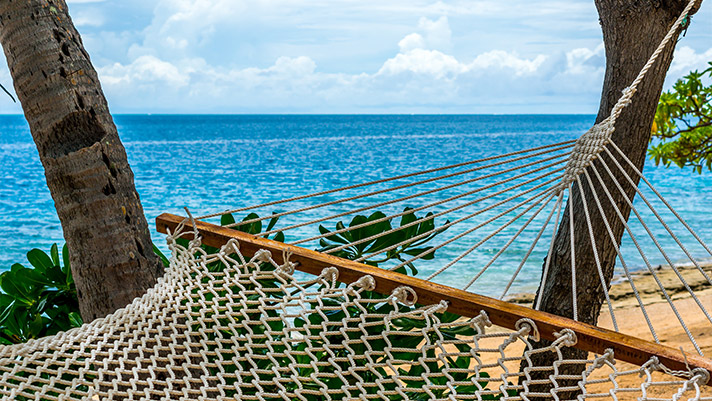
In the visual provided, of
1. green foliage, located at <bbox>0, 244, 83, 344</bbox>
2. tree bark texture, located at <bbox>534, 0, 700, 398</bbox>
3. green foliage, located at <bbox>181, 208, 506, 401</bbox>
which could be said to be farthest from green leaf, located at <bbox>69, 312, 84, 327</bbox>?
tree bark texture, located at <bbox>534, 0, 700, 398</bbox>

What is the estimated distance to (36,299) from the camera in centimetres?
185

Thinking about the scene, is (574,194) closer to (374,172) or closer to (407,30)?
(374,172)

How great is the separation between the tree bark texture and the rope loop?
22.3 inches

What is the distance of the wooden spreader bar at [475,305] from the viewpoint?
106 cm

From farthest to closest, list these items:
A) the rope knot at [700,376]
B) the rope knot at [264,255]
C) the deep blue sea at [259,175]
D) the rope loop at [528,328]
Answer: the deep blue sea at [259,175]
the rope knot at [264,255]
the rope loop at [528,328]
the rope knot at [700,376]

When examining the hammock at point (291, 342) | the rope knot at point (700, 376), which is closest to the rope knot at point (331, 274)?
the hammock at point (291, 342)

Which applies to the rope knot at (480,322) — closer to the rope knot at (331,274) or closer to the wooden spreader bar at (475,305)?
the wooden spreader bar at (475,305)

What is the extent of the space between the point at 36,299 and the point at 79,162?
29.9 inches

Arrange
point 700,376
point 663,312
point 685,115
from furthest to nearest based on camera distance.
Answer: point 663,312 → point 685,115 → point 700,376

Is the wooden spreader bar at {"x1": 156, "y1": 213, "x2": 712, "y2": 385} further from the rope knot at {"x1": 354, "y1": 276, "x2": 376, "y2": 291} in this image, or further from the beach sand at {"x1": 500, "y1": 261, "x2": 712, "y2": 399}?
the beach sand at {"x1": 500, "y1": 261, "x2": 712, "y2": 399}

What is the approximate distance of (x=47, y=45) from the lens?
4.40 ft

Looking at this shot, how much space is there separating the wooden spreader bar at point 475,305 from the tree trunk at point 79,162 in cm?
19

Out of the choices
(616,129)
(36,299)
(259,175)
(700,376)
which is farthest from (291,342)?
(259,175)

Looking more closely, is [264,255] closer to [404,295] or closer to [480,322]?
[404,295]
